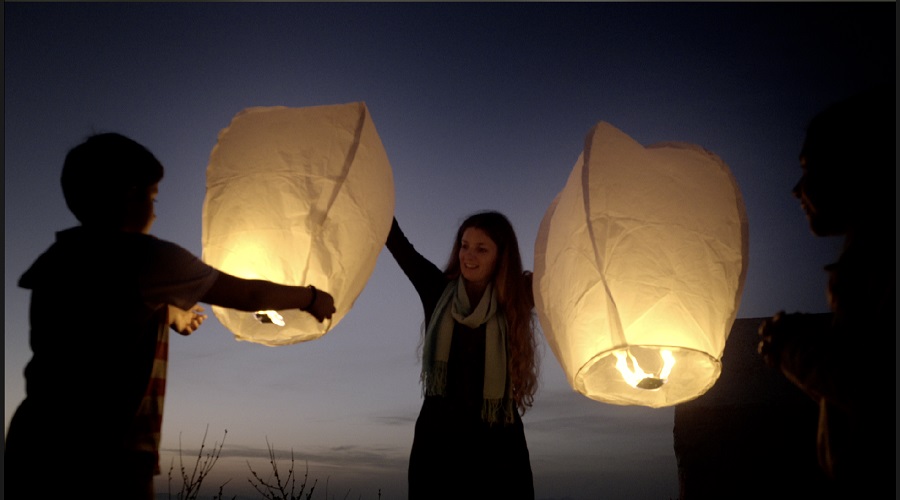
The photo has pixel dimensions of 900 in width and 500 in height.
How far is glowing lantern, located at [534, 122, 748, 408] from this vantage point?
1.84 m

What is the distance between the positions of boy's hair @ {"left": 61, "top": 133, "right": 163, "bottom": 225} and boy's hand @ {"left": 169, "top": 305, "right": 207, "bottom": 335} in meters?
0.38

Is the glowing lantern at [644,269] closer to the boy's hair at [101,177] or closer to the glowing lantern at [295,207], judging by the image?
the glowing lantern at [295,207]

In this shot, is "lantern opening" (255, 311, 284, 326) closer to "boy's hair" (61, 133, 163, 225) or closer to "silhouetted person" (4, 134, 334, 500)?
"silhouetted person" (4, 134, 334, 500)

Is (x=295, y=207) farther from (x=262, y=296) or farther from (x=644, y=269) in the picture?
(x=644, y=269)

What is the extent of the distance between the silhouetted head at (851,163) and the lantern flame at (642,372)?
540mm

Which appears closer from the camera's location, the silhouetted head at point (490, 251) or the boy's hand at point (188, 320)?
the boy's hand at point (188, 320)

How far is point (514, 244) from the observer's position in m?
3.10

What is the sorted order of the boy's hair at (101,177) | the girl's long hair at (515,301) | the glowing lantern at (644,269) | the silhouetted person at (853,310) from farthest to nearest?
the girl's long hair at (515,301), the glowing lantern at (644,269), the boy's hair at (101,177), the silhouetted person at (853,310)

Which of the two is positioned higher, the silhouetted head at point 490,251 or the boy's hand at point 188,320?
the silhouetted head at point 490,251

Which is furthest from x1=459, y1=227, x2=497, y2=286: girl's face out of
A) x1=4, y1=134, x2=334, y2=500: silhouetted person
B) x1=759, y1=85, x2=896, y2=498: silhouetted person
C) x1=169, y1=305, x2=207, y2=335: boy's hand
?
x1=759, y1=85, x2=896, y2=498: silhouetted person

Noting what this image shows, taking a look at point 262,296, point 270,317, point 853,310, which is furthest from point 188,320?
point 853,310

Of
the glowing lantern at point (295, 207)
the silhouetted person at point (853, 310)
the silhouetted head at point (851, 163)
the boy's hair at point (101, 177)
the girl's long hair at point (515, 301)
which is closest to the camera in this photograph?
the silhouetted person at point (853, 310)

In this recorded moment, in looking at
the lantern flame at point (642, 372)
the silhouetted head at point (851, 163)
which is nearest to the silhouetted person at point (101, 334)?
the lantern flame at point (642, 372)

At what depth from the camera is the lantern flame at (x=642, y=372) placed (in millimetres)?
1893
